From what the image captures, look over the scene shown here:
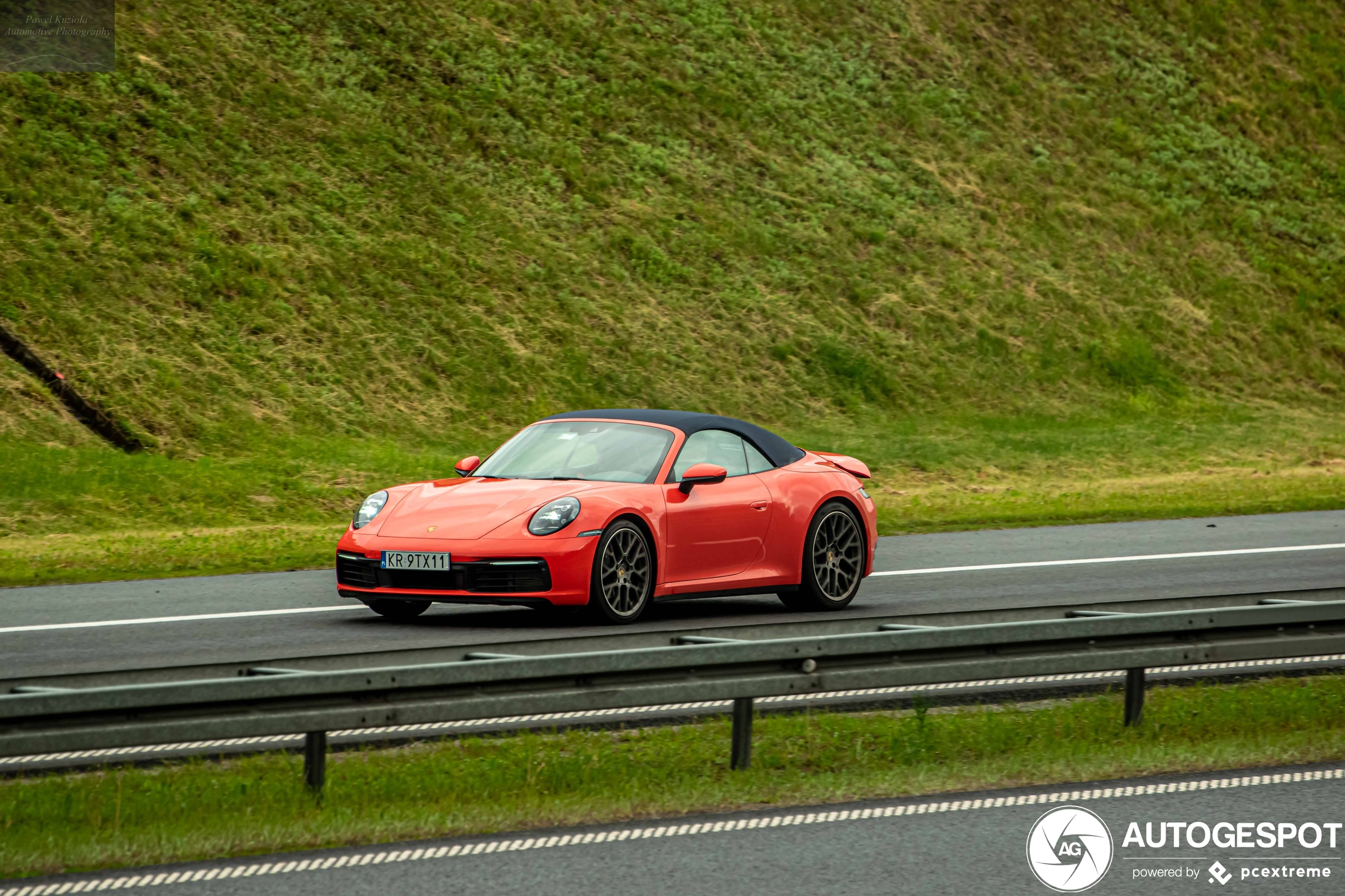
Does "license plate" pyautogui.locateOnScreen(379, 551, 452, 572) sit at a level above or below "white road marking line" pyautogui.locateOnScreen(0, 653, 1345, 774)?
above

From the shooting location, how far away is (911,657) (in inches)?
272

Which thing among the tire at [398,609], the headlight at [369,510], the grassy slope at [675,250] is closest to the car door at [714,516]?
the tire at [398,609]

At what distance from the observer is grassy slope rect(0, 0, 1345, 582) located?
22.0m

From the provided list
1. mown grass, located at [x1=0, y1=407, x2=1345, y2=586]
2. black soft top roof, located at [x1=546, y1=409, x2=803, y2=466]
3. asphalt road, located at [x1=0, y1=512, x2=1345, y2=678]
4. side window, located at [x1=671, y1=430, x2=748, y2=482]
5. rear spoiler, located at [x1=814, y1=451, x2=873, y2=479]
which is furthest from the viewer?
mown grass, located at [x1=0, y1=407, x2=1345, y2=586]

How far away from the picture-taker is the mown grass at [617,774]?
550 cm

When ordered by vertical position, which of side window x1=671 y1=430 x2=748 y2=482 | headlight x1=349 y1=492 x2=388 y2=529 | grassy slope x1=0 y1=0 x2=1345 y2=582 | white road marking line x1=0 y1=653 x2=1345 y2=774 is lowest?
white road marking line x1=0 y1=653 x2=1345 y2=774

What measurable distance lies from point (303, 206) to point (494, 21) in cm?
841

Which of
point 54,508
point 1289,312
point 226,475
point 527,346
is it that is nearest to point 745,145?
point 527,346

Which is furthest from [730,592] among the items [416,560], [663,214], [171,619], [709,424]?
[663,214]

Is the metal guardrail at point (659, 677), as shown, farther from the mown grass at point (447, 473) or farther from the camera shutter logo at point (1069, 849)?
the mown grass at point (447, 473)

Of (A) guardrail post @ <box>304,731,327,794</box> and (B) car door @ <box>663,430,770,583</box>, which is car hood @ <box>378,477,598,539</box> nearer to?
(B) car door @ <box>663,430,770,583</box>

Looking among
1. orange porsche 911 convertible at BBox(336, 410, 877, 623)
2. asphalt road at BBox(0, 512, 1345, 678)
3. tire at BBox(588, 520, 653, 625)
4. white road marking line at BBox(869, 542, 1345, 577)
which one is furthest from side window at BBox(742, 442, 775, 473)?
white road marking line at BBox(869, 542, 1345, 577)

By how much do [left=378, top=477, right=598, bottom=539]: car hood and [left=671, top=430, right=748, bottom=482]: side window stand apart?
784 millimetres

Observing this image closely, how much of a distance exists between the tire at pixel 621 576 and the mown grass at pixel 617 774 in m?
2.31
